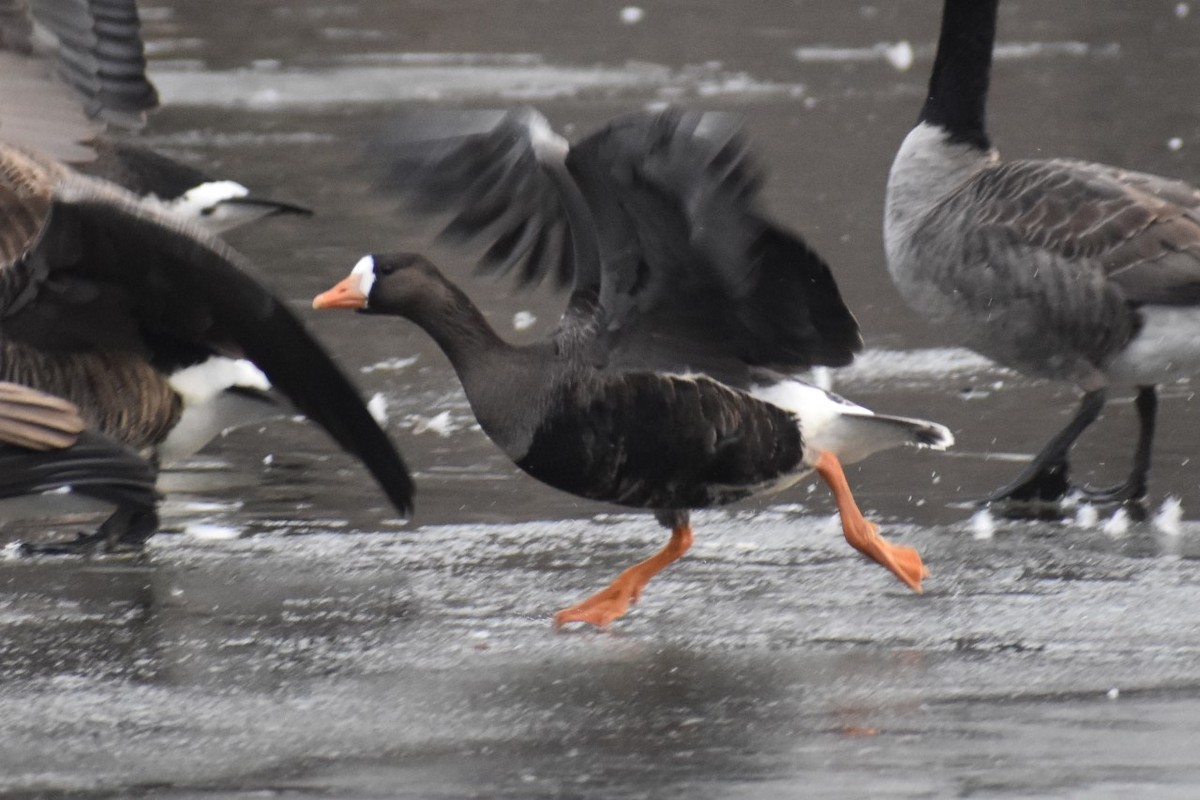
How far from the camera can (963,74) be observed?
7.06 meters

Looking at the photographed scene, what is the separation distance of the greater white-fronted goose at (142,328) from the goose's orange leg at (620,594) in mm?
509

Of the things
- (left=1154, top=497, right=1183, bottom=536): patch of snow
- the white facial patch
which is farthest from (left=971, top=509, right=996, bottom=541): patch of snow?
the white facial patch

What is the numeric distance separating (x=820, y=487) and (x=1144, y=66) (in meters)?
9.35

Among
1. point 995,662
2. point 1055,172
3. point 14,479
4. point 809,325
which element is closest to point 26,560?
point 14,479

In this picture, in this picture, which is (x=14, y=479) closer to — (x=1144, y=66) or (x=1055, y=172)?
(x=1055, y=172)

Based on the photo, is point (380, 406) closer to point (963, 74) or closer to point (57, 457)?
point (963, 74)

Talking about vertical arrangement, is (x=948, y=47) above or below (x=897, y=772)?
above

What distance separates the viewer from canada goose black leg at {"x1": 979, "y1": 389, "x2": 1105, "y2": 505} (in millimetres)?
5983

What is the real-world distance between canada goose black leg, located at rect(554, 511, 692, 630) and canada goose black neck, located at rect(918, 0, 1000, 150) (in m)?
2.28

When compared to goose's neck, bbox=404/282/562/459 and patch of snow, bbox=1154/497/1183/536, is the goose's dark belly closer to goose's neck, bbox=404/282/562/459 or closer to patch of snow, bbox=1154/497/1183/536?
goose's neck, bbox=404/282/562/459

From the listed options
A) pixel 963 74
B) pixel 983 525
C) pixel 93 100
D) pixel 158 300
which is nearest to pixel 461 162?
pixel 158 300

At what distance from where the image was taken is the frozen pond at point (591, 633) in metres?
3.92

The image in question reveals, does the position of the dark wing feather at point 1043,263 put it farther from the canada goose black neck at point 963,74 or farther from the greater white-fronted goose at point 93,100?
the greater white-fronted goose at point 93,100

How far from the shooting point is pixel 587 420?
507cm
